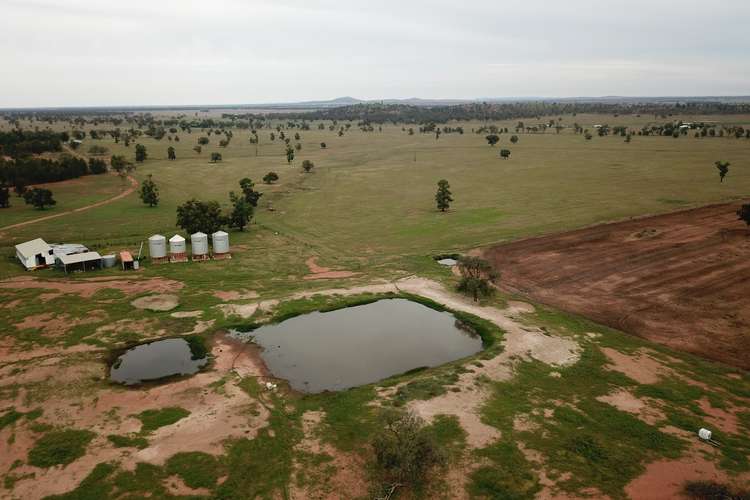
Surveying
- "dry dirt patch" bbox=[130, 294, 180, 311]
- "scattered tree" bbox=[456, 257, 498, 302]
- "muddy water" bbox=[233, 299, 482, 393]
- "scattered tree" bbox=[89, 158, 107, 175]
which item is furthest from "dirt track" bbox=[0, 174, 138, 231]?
"scattered tree" bbox=[456, 257, 498, 302]

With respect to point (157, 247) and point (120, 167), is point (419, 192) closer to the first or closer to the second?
point (157, 247)

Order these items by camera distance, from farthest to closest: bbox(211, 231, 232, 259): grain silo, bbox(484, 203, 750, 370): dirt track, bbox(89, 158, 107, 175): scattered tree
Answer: bbox(89, 158, 107, 175): scattered tree
bbox(211, 231, 232, 259): grain silo
bbox(484, 203, 750, 370): dirt track

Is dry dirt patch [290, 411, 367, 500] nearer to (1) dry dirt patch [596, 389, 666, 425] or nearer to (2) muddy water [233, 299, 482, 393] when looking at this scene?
(2) muddy water [233, 299, 482, 393]

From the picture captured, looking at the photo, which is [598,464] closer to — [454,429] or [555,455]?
[555,455]

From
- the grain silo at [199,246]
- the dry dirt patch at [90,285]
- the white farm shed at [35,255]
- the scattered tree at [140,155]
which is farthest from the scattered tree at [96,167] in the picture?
the dry dirt patch at [90,285]

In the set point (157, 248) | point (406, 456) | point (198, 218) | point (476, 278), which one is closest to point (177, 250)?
point (157, 248)

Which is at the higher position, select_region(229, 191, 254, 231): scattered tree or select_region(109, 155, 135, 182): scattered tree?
select_region(109, 155, 135, 182): scattered tree
